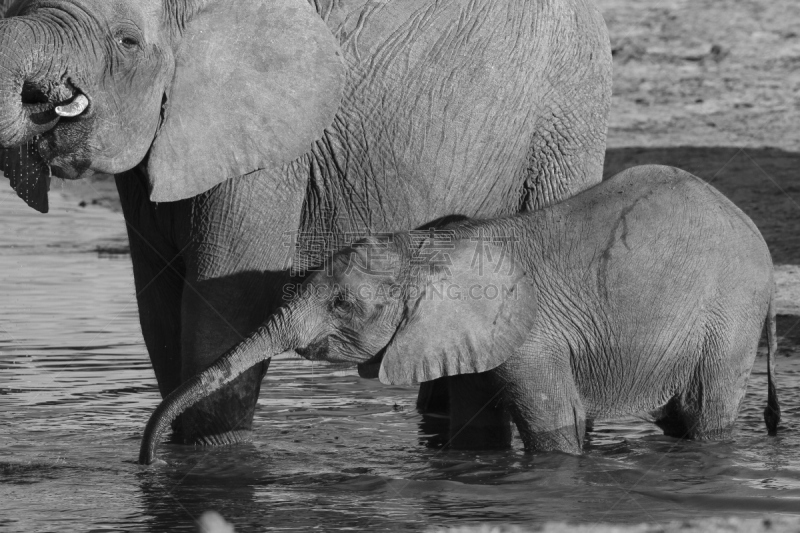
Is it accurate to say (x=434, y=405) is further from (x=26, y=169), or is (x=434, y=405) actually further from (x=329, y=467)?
(x=26, y=169)

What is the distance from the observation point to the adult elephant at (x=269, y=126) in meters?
5.36

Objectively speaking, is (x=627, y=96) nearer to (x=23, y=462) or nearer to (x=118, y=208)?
(x=118, y=208)

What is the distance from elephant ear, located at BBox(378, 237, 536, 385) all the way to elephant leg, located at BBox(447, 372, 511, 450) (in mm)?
387

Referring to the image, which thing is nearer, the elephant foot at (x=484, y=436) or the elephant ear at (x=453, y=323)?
the elephant ear at (x=453, y=323)

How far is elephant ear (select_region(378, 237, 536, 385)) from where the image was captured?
5.86m

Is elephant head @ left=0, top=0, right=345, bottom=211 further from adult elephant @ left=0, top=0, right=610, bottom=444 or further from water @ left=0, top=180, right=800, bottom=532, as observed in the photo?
water @ left=0, top=180, right=800, bottom=532

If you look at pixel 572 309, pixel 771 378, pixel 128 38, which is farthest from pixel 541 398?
pixel 128 38

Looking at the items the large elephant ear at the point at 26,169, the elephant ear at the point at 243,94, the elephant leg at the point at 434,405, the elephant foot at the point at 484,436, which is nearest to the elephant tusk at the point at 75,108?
the large elephant ear at the point at 26,169

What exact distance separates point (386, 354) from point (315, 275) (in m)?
0.40

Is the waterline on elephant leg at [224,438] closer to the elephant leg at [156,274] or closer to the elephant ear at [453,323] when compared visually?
the elephant leg at [156,274]

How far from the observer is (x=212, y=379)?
5.59m

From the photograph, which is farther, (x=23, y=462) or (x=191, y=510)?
(x=23, y=462)

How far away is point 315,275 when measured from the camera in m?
5.84

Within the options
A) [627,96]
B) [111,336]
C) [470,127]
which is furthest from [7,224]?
[470,127]
